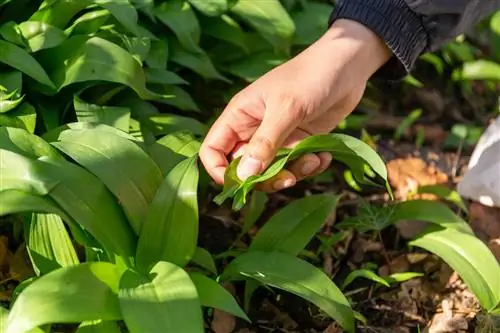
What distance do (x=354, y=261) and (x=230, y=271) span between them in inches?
16.0

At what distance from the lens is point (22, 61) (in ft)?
5.99

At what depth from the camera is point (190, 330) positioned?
136 centimetres

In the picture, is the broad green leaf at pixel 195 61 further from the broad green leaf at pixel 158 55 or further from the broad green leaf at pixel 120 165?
the broad green leaf at pixel 120 165

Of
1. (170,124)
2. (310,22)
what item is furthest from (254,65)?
(170,124)

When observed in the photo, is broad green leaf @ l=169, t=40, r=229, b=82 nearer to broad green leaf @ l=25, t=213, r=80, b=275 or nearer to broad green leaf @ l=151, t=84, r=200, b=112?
broad green leaf @ l=151, t=84, r=200, b=112

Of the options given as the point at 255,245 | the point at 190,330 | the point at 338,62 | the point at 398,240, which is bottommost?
the point at 398,240

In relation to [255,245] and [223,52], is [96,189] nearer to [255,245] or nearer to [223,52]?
[255,245]

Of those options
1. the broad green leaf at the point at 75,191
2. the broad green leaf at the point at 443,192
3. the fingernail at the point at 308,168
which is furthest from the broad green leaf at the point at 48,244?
the broad green leaf at the point at 443,192

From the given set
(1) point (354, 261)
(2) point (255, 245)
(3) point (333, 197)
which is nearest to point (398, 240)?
(1) point (354, 261)

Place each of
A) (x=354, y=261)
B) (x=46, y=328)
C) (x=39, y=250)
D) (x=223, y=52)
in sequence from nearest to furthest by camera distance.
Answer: (x=46, y=328) < (x=39, y=250) < (x=354, y=261) < (x=223, y=52)

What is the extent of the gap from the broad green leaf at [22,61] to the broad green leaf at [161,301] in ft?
1.72

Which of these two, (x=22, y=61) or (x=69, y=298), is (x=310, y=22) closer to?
(x=22, y=61)

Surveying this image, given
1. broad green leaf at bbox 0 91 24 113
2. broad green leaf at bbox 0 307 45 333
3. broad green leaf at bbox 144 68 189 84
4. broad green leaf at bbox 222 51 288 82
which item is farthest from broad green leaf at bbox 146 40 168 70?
broad green leaf at bbox 0 307 45 333

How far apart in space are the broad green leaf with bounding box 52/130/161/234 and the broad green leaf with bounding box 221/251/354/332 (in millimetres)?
216
